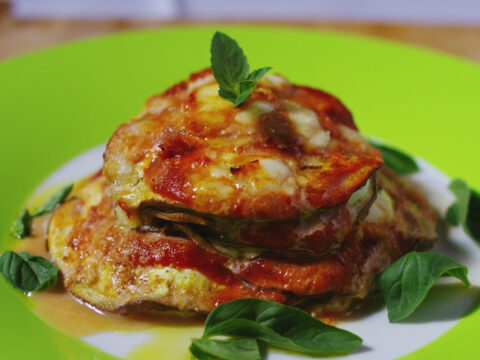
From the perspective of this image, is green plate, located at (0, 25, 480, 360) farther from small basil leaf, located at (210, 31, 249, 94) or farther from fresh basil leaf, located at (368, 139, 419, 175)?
small basil leaf, located at (210, 31, 249, 94)

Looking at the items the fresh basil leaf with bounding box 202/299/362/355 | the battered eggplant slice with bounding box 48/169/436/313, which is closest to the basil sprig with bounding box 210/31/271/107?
the battered eggplant slice with bounding box 48/169/436/313

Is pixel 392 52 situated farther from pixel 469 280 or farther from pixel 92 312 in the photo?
pixel 92 312

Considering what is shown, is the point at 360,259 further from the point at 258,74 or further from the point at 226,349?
the point at 258,74

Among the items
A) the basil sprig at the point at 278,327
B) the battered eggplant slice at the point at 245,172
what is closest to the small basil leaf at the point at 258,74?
the battered eggplant slice at the point at 245,172

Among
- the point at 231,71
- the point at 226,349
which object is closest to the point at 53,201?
the point at 231,71

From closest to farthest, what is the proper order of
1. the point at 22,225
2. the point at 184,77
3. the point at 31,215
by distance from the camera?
the point at 22,225
the point at 31,215
the point at 184,77

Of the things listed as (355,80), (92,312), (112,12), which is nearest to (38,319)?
(92,312)

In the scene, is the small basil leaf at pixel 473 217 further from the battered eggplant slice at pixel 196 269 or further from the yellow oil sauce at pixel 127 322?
the yellow oil sauce at pixel 127 322
